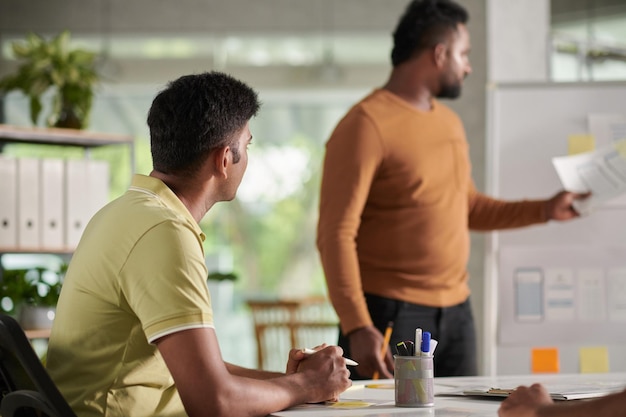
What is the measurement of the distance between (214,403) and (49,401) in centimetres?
24

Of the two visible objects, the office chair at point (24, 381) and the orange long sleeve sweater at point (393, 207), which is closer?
the office chair at point (24, 381)

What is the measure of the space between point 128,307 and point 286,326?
4.57 m

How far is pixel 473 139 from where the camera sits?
3838 mm

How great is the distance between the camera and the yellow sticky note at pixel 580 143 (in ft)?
10.6

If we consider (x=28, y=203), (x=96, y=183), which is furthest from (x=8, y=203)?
(x=96, y=183)

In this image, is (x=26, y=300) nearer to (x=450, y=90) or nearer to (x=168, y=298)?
(x=450, y=90)

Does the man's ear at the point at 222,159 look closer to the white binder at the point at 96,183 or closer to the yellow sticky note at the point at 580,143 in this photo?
the yellow sticky note at the point at 580,143

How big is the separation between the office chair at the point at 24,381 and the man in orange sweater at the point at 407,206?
1112 millimetres

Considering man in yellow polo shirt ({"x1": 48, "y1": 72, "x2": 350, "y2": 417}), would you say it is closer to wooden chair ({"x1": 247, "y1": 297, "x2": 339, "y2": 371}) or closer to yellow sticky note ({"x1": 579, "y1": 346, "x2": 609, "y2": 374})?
yellow sticky note ({"x1": 579, "y1": 346, "x2": 609, "y2": 374})

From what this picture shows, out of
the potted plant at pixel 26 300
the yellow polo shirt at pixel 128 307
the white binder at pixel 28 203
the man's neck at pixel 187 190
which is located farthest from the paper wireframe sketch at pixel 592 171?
the white binder at pixel 28 203

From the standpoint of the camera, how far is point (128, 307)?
1505mm

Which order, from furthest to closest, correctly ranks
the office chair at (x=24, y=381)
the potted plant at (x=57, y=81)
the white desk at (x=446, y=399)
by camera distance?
the potted plant at (x=57, y=81) → the white desk at (x=446, y=399) → the office chair at (x=24, y=381)

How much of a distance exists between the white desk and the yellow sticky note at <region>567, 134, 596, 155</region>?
3.98ft

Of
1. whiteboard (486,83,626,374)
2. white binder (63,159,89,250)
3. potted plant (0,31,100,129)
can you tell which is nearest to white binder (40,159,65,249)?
white binder (63,159,89,250)
